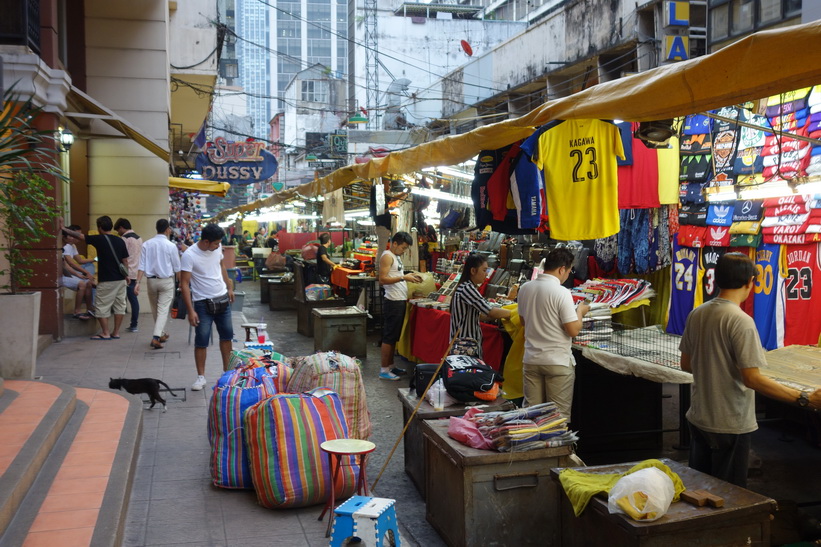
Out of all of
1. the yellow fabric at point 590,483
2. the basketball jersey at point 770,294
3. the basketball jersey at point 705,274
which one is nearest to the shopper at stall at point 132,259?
the basketball jersey at point 705,274

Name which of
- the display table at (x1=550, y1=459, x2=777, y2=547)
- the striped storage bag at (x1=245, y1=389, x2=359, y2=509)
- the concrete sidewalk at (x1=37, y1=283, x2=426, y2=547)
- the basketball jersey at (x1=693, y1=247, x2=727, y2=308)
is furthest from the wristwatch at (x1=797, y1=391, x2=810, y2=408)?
the basketball jersey at (x1=693, y1=247, x2=727, y2=308)

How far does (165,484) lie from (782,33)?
5158 mm

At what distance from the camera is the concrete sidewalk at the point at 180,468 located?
4.91 m

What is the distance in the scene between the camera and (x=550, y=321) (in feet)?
19.7

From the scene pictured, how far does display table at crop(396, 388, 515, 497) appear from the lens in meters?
5.57

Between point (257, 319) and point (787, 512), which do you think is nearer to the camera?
point (787, 512)

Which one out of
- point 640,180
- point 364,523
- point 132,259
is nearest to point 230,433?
point 364,523

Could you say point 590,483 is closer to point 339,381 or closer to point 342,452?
point 342,452

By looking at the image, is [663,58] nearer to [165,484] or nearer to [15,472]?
[165,484]

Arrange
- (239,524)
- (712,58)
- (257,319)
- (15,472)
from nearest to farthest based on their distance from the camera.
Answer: (712,58) → (15,472) → (239,524) → (257,319)

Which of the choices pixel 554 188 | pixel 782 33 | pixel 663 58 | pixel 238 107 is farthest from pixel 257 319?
pixel 238 107

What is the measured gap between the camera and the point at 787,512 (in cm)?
485

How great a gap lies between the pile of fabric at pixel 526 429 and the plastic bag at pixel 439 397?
74cm

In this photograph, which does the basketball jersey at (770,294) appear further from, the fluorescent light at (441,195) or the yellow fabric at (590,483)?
the fluorescent light at (441,195)
